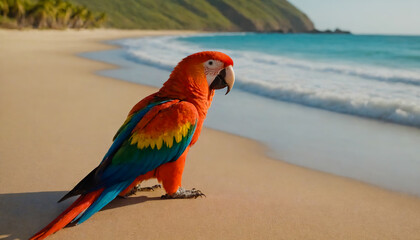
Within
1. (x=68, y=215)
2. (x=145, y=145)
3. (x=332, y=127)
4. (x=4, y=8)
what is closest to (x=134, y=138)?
(x=145, y=145)

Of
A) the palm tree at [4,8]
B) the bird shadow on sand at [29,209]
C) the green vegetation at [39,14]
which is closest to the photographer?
the bird shadow on sand at [29,209]

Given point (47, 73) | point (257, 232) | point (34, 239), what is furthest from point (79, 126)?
point (47, 73)

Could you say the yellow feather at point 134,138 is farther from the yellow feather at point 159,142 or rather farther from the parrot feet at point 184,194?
the parrot feet at point 184,194

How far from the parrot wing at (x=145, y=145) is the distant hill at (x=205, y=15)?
97.9 meters

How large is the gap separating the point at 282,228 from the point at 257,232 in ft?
0.56

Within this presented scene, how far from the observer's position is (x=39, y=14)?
41.6m

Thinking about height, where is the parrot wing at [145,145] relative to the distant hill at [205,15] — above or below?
below

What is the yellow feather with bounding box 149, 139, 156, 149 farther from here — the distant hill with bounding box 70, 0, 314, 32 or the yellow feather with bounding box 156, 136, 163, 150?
the distant hill with bounding box 70, 0, 314, 32

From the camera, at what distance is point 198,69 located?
2621 millimetres

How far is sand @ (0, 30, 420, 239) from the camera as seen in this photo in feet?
7.30

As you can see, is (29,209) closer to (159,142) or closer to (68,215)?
(68,215)

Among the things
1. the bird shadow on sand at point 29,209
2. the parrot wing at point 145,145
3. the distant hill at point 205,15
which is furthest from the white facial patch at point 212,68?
the distant hill at point 205,15

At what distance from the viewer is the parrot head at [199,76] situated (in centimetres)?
259

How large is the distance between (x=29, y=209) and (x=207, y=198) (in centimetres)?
117
